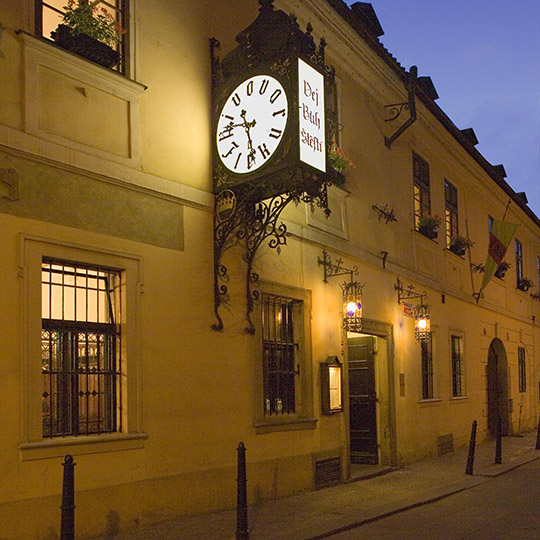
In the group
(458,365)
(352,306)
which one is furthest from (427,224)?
(352,306)

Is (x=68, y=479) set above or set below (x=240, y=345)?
below

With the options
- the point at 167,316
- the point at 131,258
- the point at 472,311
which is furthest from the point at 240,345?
the point at 472,311

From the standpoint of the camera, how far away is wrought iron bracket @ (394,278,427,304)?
1437 cm

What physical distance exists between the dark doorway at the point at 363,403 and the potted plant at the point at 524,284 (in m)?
12.6

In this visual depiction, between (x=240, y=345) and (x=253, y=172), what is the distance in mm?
2309

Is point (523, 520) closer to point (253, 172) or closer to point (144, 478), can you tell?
point (144, 478)

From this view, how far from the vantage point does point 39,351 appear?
675 centimetres

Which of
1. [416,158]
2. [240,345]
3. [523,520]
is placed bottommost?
[523,520]

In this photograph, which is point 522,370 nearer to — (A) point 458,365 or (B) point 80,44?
(A) point 458,365

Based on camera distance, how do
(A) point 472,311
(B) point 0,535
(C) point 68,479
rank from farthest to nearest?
(A) point 472,311 → (B) point 0,535 → (C) point 68,479

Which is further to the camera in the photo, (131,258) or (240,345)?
(240,345)

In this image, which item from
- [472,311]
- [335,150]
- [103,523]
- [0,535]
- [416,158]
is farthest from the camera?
[472,311]

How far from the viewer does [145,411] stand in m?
7.82

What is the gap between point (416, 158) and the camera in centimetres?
1609
